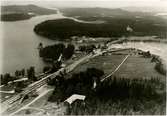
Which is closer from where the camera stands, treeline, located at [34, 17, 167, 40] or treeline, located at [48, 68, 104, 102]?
treeline, located at [48, 68, 104, 102]

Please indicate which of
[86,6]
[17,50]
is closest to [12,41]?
[17,50]

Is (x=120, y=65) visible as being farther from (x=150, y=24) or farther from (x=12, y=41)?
(x=12, y=41)

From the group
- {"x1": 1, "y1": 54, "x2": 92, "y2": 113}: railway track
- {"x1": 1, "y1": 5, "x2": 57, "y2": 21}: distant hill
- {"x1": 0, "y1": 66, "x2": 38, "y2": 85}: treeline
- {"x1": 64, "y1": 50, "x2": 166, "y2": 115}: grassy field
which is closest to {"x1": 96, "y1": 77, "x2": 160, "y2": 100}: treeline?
{"x1": 64, "y1": 50, "x2": 166, "y2": 115}: grassy field

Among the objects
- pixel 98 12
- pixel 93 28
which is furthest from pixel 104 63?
pixel 98 12

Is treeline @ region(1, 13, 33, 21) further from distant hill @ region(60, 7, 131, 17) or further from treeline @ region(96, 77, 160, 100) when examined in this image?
treeline @ region(96, 77, 160, 100)

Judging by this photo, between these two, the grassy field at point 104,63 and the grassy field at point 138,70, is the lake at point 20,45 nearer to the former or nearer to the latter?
the grassy field at point 104,63

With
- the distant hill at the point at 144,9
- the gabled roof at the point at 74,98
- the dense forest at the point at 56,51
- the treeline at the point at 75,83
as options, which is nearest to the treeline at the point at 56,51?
the dense forest at the point at 56,51
